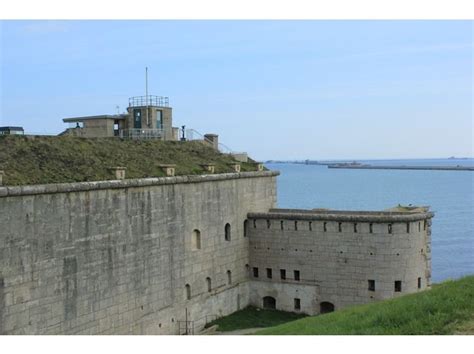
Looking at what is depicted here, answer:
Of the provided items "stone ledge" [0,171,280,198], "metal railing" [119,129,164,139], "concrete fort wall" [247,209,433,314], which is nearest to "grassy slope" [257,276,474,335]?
"stone ledge" [0,171,280,198]

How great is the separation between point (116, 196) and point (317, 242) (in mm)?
11693

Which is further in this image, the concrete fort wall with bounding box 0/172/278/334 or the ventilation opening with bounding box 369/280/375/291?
the ventilation opening with bounding box 369/280/375/291

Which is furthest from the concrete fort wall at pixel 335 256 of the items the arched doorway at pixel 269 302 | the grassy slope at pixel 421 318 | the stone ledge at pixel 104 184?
the grassy slope at pixel 421 318

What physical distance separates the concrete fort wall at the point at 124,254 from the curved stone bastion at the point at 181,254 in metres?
0.04

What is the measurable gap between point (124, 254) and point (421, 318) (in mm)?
13546

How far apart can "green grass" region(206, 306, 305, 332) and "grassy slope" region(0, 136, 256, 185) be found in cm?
735

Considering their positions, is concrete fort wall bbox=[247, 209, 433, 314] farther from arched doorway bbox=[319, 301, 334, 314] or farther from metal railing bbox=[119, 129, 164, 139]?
metal railing bbox=[119, 129, 164, 139]

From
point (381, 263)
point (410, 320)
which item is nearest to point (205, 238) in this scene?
point (381, 263)

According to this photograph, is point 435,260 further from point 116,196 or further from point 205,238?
point 116,196

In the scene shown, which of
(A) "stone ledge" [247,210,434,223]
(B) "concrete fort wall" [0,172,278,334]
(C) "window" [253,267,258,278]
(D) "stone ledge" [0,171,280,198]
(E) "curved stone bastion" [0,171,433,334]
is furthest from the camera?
(C) "window" [253,267,258,278]

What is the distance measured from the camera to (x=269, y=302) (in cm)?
3284

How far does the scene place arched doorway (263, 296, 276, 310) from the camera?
32.7 metres

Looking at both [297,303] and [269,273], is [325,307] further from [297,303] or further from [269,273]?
[269,273]

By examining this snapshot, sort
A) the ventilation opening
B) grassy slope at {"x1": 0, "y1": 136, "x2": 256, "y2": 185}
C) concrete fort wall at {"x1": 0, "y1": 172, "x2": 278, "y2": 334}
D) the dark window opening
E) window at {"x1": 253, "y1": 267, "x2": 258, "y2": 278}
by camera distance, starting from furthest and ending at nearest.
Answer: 1. window at {"x1": 253, "y1": 267, "x2": 258, "y2": 278}
2. the dark window opening
3. the ventilation opening
4. grassy slope at {"x1": 0, "y1": 136, "x2": 256, "y2": 185}
5. concrete fort wall at {"x1": 0, "y1": 172, "x2": 278, "y2": 334}
